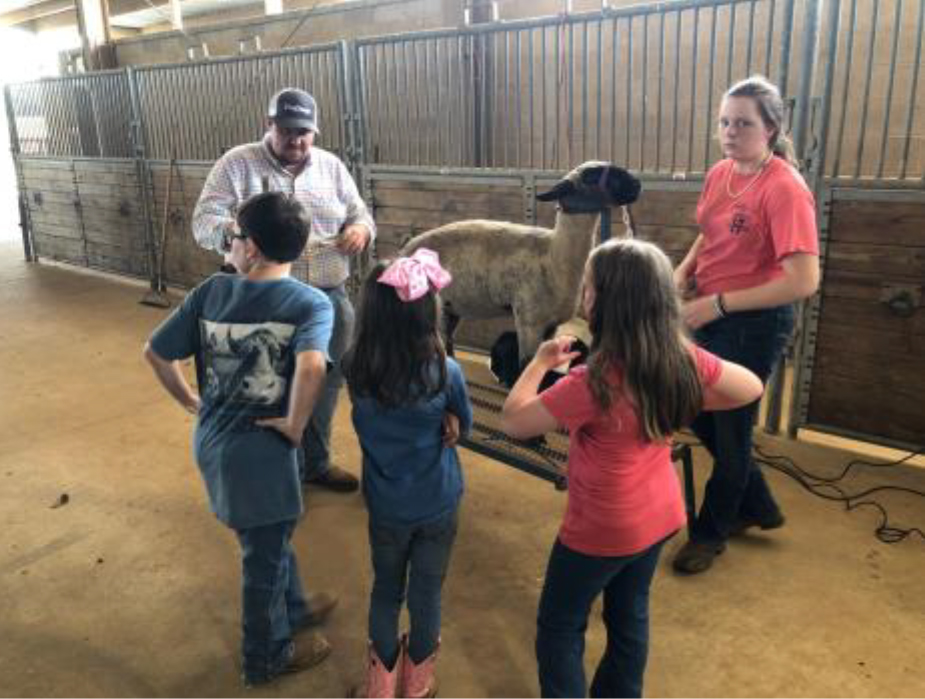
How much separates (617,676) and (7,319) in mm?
5893

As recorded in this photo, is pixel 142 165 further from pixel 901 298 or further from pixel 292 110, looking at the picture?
pixel 901 298

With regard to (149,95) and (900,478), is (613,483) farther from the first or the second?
(149,95)

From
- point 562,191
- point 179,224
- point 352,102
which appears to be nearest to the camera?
point 562,191

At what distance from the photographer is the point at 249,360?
65.4 inches

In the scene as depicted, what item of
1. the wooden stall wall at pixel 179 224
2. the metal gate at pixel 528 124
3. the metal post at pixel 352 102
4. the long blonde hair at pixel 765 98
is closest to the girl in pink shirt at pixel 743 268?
the long blonde hair at pixel 765 98

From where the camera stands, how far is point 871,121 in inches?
174

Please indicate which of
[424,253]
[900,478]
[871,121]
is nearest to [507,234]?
[424,253]

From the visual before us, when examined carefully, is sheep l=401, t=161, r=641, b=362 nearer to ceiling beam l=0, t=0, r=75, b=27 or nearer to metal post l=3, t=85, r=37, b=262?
metal post l=3, t=85, r=37, b=262

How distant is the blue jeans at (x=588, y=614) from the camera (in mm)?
1505

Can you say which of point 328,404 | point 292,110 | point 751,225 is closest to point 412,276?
point 751,225

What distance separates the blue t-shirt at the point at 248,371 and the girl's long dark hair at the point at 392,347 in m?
0.15

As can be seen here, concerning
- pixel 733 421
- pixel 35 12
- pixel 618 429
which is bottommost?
pixel 733 421

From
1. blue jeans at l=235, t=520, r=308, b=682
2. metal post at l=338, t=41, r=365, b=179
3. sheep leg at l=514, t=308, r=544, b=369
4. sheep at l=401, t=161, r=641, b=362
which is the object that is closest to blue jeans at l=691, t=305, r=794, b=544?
sheep at l=401, t=161, r=641, b=362

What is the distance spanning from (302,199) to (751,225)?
57.6 inches
